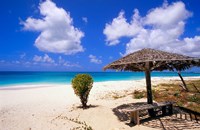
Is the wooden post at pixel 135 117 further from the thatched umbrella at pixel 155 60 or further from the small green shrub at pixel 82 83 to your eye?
the small green shrub at pixel 82 83

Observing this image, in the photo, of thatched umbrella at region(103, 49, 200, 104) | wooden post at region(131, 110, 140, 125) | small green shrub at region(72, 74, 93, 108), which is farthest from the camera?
small green shrub at region(72, 74, 93, 108)

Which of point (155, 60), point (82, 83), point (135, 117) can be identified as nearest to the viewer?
point (155, 60)

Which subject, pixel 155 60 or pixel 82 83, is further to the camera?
pixel 82 83

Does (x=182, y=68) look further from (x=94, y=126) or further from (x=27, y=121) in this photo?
(x=27, y=121)

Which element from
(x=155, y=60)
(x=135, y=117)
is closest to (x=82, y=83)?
(x=135, y=117)

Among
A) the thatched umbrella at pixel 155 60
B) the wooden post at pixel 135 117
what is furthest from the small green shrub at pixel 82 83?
the wooden post at pixel 135 117

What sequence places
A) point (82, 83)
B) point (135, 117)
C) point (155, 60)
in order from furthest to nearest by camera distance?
point (82, 83) → point (135, 117) → point (155, 60)

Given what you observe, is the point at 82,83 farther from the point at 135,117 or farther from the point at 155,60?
the point at 155,60

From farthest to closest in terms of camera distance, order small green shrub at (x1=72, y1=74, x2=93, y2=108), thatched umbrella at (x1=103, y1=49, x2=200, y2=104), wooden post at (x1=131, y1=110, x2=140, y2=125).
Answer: small green shrub at (x1=72, y1=74, x2=93, y2=108) < thatched umbrella at (x1=103, y1=49, x2=200, y2=104) < wooden post at (x1=131, y1=110, x2=140, y2=125)

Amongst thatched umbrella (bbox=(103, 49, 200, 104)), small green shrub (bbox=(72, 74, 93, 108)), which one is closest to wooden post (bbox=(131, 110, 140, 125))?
thatched umbrella (bbox=(103, 49, 200, 104))

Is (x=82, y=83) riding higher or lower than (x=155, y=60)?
lower

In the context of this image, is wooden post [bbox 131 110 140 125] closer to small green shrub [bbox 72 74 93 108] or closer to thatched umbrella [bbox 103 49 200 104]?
thatched umbrella [bbox 103 49 200 104]

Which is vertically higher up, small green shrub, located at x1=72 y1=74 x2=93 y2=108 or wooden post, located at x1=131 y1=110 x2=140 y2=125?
small green shrub, located at x1=72 y1=74 x2=93 y2=108

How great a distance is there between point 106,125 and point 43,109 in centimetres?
592
